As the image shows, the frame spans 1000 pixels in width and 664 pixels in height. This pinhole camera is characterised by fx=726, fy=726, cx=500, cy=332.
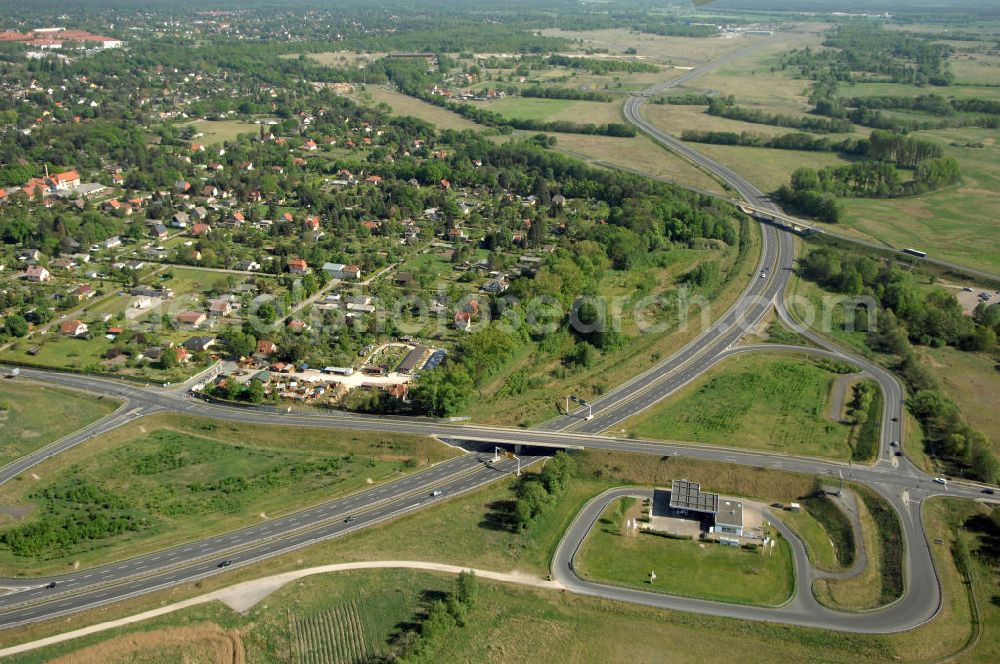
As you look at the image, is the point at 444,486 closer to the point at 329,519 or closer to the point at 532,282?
the point at 329,519

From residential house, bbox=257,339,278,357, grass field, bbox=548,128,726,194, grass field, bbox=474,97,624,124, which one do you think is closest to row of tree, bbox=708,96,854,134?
grass field, bbox=474,97,624,124

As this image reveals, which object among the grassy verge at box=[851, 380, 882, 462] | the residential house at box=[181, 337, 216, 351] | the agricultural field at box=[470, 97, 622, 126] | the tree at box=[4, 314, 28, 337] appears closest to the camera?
the grassy verge at box=[851, 380, 882, 462]

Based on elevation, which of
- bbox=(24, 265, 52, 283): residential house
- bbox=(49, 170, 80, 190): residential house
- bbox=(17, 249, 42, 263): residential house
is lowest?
bbox=(24, 265, 52, 283): residential house

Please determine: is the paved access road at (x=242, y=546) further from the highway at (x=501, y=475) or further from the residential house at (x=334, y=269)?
the residential house at (x=334, y=269)

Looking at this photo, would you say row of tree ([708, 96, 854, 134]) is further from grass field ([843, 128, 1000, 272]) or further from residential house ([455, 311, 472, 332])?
residential house ([455, 311, 472, 332])

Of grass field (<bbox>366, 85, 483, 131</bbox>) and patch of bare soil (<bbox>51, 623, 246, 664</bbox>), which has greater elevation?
grass field (<bbox>366, 85, 483, 131</bbox>)

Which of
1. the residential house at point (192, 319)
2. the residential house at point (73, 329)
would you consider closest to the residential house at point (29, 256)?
the residential house at point (73, 329)

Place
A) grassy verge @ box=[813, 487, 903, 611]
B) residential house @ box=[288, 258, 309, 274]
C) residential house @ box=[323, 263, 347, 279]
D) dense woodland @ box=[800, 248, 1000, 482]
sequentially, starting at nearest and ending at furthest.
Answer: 1. grassy verge @ box=[813, 487, 903, 611]
2. dense woodland @ box=[800, 248, 1000, 482]
3. residential house @ box=[323, 263, 347, 279]
4. residential house @ box=[288, 258, 309, 274]

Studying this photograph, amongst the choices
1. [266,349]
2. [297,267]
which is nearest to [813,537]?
[266,349]

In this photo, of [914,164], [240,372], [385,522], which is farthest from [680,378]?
[914,164]
